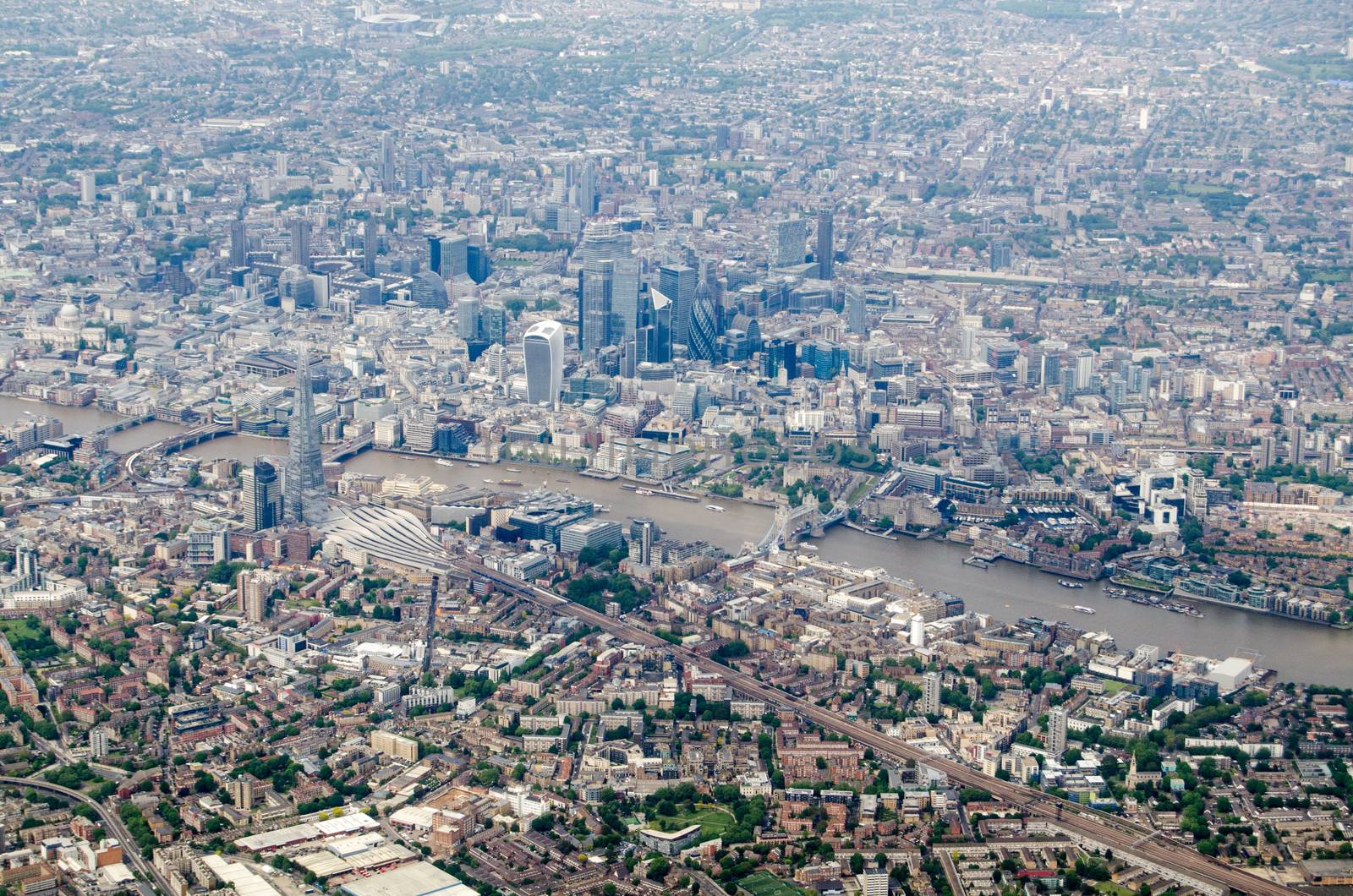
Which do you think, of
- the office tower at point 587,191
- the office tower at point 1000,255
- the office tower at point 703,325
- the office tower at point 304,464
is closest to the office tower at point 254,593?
the office tower at point 304,464

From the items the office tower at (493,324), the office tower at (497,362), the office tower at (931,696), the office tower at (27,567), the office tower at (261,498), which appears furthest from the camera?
the office tower at (493,324)

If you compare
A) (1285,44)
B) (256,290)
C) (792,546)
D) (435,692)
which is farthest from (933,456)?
(1285,44)

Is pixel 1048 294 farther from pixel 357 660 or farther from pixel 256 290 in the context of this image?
pixel 357 660

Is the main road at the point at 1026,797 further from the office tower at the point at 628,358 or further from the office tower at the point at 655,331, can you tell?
the office tower at the point at 655,331

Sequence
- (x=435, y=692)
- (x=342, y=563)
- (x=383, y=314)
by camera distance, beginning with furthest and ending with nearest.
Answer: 1. (x=383, y=314)
2. (x=342, y=563)
3. (x=435, y=692)

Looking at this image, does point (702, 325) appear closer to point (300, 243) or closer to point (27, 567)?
point (300, 243)

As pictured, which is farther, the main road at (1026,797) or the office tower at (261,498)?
the office tower at (261,498)

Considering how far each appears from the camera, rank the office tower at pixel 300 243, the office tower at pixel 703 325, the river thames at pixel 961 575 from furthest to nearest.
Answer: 1. the office tower at pixel 300 243
2. the office tower at pixel 703 325
3. the river thames at pixel 961 575
